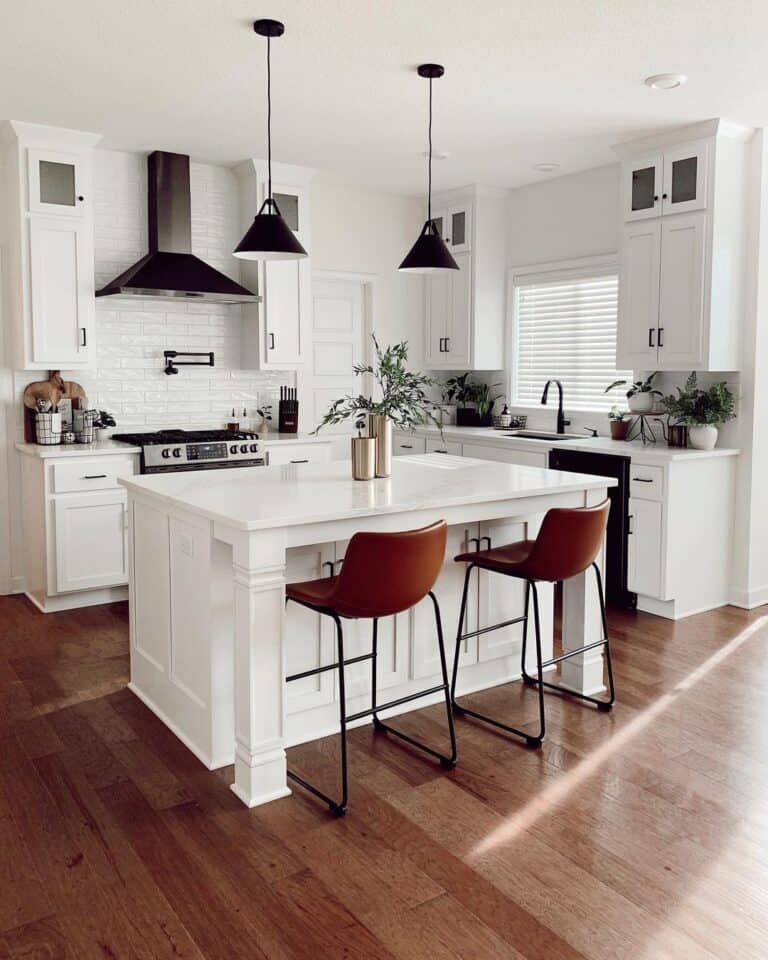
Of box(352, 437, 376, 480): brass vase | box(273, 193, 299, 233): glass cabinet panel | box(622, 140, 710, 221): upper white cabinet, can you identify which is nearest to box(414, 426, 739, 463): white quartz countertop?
box(622, 140, 710, 221): upper white cabinet

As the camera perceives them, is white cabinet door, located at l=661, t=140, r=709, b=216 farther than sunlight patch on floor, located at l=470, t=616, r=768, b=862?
Yes

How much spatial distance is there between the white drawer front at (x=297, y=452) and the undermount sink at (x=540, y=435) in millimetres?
1318

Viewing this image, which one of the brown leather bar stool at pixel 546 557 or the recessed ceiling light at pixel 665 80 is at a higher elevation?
the recessed ceiling light at pixel 665 80

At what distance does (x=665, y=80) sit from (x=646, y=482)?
2107 millimetres

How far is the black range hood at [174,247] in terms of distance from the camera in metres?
5.40

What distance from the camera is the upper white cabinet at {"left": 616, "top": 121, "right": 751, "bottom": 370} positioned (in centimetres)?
488

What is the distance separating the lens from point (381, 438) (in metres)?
3.64

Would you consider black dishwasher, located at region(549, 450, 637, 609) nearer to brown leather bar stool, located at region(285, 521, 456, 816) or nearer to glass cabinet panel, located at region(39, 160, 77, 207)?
brown leather bar stool, located at region(285, 521, 456, 816)

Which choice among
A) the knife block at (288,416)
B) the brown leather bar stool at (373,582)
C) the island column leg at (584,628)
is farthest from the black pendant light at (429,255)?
the knife block at (288,416)

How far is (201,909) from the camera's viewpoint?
7.55 ft

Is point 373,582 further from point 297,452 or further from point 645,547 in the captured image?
point 297,452

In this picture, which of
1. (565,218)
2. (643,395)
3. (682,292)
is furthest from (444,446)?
(682,292)

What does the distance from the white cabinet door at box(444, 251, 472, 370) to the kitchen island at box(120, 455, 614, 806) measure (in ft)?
9.28

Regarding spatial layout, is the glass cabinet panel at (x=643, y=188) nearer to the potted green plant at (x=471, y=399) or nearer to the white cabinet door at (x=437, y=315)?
the white cabinet door at (x=437, y=315)
